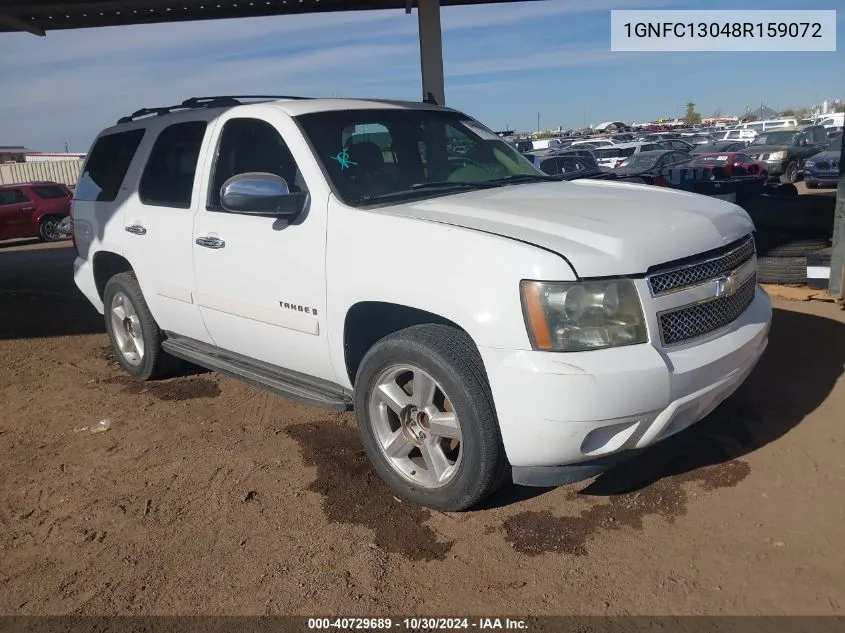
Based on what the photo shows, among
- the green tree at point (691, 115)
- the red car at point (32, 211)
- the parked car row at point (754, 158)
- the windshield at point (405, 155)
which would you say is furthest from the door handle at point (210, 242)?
the green tree at point (691, 115)

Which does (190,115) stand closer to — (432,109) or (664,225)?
(432,109)

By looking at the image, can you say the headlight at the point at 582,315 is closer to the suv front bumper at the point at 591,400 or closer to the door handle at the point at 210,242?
the suv front bumper at the point at 591,400

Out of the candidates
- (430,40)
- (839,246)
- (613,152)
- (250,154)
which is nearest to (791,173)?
(613,152)

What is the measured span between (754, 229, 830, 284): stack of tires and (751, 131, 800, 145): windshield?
2004 cm

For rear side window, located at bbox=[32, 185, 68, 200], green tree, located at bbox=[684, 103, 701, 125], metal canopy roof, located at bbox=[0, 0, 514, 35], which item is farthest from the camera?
green tree, located at bbox=[684, 103, 701, 125]

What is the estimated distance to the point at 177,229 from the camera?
455 centimetres

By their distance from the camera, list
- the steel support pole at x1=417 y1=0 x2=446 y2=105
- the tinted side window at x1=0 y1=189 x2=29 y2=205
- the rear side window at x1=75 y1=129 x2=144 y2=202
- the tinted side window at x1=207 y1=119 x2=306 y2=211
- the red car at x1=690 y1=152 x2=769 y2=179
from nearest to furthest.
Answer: the tinted side window at x1=207 y1=119 x2=306 y2=211
the rear side window at x1=75 y1=129 x2=144 y2=202
the steel support pole at x1=417 y1=0 x2=446 y2=105
the red car at x1=690 y1=152 x2=769 y2=179
the tinted side window at x1=0 y1=189 x2=29 y2=205

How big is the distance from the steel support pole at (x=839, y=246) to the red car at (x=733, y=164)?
1115 cm

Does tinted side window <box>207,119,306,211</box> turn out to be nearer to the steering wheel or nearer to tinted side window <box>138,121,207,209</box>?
tinted side window <box>138,121,207,209</box>

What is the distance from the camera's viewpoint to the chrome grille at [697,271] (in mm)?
2982

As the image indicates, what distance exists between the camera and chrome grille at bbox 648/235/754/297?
2982 millimetres

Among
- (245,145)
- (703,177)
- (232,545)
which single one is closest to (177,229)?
(245,145)

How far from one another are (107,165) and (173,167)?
1.08m

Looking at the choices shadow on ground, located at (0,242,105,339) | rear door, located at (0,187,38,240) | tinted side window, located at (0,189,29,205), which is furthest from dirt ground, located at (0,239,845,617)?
tinted side window, located at (0,189,29,205)
